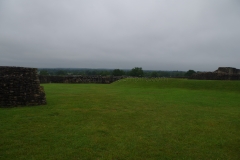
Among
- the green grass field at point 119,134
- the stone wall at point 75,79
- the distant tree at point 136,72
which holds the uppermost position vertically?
the distant tree at point 136,72

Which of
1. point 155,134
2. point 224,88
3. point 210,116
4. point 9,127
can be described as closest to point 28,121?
point 9,127

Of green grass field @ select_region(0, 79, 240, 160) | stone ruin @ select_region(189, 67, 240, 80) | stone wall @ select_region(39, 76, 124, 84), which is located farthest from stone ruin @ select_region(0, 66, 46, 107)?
stone ruin @ select_region(189, 67, 240, 80)

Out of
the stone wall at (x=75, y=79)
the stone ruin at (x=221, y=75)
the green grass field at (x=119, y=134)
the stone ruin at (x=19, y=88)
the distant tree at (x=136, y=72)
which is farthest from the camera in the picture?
the distant tree at (x=136, y=72)

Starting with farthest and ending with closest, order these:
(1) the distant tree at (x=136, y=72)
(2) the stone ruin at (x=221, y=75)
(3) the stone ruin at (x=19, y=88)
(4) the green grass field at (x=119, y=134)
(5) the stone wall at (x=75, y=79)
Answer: (1) the distant tree at (x=136, y=72), (5) the stone wall at (x=75, y=79), (2) the stone ruin at (x=221, y=75), (3) the stone ruin at (x=19, y=88), (4) the green grass field at (x=119, y=134)

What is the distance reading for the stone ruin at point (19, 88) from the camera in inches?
302

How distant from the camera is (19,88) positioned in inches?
310

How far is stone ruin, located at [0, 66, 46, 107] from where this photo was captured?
767 centimetres

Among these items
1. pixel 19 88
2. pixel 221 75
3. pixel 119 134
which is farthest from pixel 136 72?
pixel 119 134

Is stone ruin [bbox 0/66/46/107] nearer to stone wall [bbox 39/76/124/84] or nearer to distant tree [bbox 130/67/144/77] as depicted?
stone wall [bbox 39/76/124/84]

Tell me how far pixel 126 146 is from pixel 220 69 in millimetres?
23431

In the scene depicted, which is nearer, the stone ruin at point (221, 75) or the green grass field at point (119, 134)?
the green grass field at point (119, 134)

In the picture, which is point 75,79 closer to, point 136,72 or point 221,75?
point 221,75

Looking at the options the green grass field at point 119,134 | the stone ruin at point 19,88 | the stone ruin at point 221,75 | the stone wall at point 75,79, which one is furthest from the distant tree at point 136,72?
the green grass field at point 119,134

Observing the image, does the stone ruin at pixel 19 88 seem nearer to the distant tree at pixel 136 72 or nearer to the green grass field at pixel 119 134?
the green grass field at pixel 119 134
